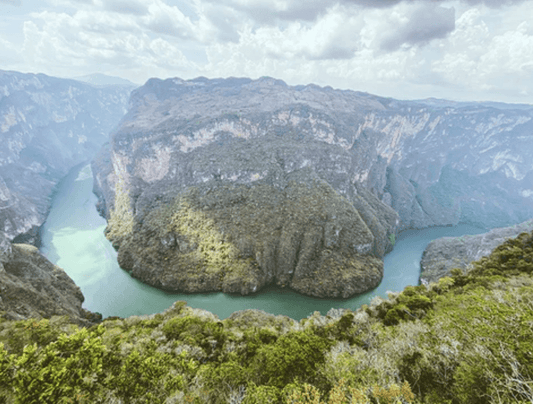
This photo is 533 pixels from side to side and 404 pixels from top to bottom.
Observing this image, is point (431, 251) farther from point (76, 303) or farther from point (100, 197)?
point (100, 197)

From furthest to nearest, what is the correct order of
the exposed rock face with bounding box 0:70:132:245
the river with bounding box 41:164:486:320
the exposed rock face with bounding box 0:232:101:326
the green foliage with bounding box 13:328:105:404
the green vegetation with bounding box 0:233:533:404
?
the exposed rock face with bounding box 0:70:132:245, the river with bounding box 41:164:486:320, the exposed rock face with bounding box 0:232:101:326, the green vegetation with bounding box 0:233:533:404, the green foliage with bounding box 13:328:105:404

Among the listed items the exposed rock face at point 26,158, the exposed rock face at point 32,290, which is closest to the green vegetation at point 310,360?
the exposed rock face at point 32,290

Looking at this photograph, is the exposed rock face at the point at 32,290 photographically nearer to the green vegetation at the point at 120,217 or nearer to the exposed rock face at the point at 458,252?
the green vegetation at the point at 120,217

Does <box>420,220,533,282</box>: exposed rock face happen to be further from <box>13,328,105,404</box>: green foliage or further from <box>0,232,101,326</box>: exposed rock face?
<box>0,232,101,326</box>: exposed rock face

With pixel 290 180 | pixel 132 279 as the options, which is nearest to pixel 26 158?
pixel 132 279

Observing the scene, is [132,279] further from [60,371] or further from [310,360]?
[60,371]

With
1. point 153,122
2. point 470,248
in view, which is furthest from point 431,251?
point 153,122

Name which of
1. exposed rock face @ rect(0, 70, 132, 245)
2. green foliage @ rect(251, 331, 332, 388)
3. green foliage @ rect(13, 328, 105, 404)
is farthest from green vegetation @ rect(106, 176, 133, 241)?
green foliage @ rect(13, 328, 105, 404)
